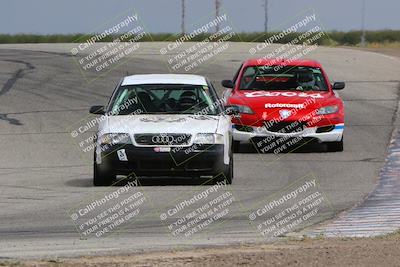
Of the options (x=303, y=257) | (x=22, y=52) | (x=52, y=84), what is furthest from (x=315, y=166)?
(x=22, y=52)

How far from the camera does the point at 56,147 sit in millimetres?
20453

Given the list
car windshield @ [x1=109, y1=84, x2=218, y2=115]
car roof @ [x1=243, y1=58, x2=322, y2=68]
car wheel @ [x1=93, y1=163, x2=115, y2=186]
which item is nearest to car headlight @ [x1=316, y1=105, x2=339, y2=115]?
car roof @ [x1=243, y1=58, x2=322, y2=68]

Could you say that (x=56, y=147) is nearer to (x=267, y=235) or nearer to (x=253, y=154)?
(x=253, y=154)

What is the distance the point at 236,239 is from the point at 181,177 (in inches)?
199

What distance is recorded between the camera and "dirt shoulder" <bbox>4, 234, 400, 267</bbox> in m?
8.77

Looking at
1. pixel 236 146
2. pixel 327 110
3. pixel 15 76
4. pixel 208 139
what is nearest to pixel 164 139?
pixel 208 139

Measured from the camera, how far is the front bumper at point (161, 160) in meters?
14.8

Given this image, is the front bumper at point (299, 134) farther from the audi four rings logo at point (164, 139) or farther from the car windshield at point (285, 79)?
the audi four rings logo at point (164, 139)

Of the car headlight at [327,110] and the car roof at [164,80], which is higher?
the car roof at [164,80]

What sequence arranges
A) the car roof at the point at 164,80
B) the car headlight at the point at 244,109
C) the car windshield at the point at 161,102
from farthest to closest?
the car headlight at the point at 244,109
the car roof at the point at 164,80
the car windshield at the point at 161,102

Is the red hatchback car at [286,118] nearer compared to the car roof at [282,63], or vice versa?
the red hatchback car at [286,118]

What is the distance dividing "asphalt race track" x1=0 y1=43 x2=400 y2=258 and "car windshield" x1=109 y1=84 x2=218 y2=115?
3.13ft

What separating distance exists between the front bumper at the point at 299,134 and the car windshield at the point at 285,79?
119cm

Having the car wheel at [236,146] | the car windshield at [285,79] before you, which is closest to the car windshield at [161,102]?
the car wheel at [236,146]
